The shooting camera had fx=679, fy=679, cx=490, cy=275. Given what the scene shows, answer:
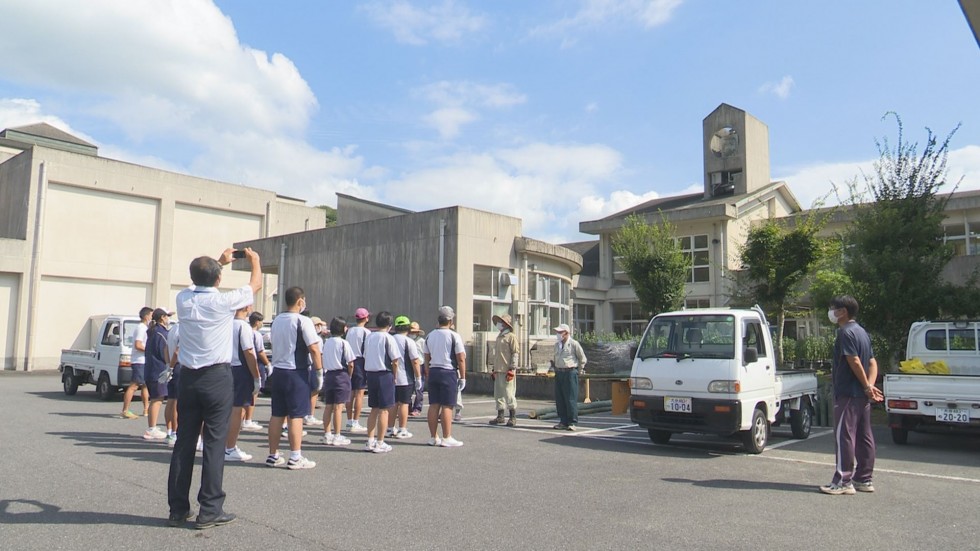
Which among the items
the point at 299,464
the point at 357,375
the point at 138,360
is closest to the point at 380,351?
the point at 299,464

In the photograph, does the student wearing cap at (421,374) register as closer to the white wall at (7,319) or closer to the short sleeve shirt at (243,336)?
the short sleeve shirt at (243,336)

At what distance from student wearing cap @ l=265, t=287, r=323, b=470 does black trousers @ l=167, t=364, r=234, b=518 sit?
2.13 meters

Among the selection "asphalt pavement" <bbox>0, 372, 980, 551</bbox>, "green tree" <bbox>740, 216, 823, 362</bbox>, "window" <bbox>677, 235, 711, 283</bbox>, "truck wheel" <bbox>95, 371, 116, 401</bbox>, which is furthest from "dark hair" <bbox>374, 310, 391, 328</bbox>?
"window" <bbox>677, 235, 711, 283</bbox>

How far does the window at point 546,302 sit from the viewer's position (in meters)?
21.4

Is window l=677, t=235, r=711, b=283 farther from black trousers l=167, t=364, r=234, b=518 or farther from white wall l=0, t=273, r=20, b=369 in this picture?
black trousers l=167, t=364, r=234, b=518

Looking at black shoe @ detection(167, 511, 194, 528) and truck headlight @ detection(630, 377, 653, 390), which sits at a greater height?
truck headlight @ detection(630, 377, 653, 390)

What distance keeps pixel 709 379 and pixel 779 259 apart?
12.8 meters

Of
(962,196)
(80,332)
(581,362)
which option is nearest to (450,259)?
(581,362)

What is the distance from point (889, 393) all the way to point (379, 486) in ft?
24.7

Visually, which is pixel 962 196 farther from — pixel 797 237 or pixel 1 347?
pixel 1 347

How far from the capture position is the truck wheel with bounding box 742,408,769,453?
9.01 m

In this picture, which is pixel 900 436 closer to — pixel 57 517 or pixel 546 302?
pixel 57 517

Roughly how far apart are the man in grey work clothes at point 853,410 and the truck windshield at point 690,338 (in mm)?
2084

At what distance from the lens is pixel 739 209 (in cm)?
3500
